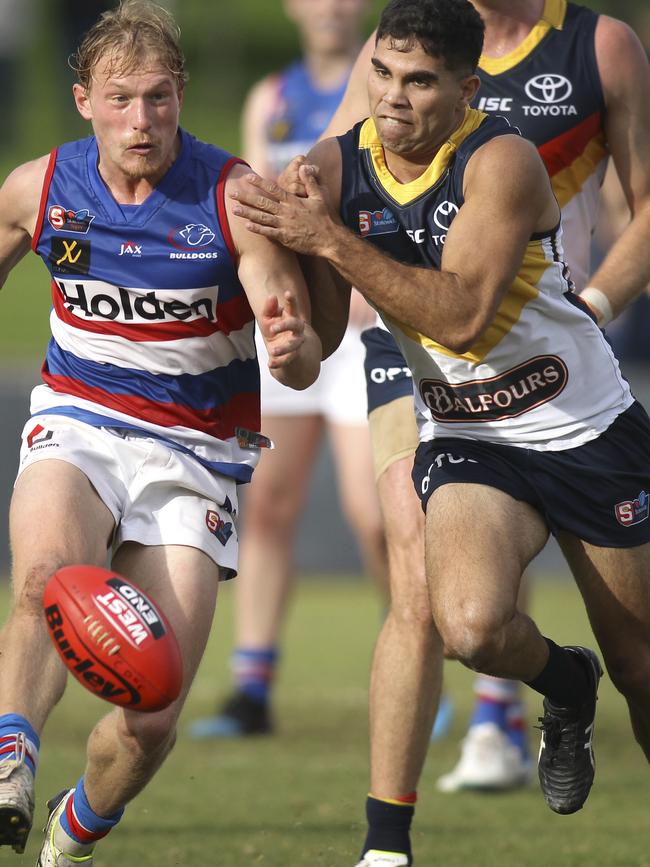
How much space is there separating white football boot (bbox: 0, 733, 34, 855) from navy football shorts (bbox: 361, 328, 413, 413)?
6.27 feet

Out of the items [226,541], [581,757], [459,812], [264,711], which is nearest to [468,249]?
[226,541]

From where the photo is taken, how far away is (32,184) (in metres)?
4.89

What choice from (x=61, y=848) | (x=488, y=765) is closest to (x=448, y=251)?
(x=61, y=848)

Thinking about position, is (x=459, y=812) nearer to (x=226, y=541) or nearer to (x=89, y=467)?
(x=226, y=541)

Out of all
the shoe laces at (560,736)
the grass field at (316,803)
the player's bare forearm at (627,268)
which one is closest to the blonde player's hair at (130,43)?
the player's bare forearm at (627,268)

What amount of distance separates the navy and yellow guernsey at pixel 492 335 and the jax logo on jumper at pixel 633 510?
232 mm

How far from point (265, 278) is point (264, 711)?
12.4 ft

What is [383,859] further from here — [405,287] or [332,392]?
[332,392]

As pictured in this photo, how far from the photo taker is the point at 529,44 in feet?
18.1

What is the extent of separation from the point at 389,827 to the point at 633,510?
1.28 metres

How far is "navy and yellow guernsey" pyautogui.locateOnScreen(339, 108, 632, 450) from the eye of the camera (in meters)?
4.70

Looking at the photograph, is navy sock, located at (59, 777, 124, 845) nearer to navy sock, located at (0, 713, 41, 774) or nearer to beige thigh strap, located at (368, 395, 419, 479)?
navy sock, located at (0, 713, 41, 774)

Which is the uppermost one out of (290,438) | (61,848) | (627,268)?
(627,268)

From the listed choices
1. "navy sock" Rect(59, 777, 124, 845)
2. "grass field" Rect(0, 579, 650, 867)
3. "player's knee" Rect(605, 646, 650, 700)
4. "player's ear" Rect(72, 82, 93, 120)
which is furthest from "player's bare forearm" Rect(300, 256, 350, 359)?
"grass field" Rect(0, 579, 650, 867)
